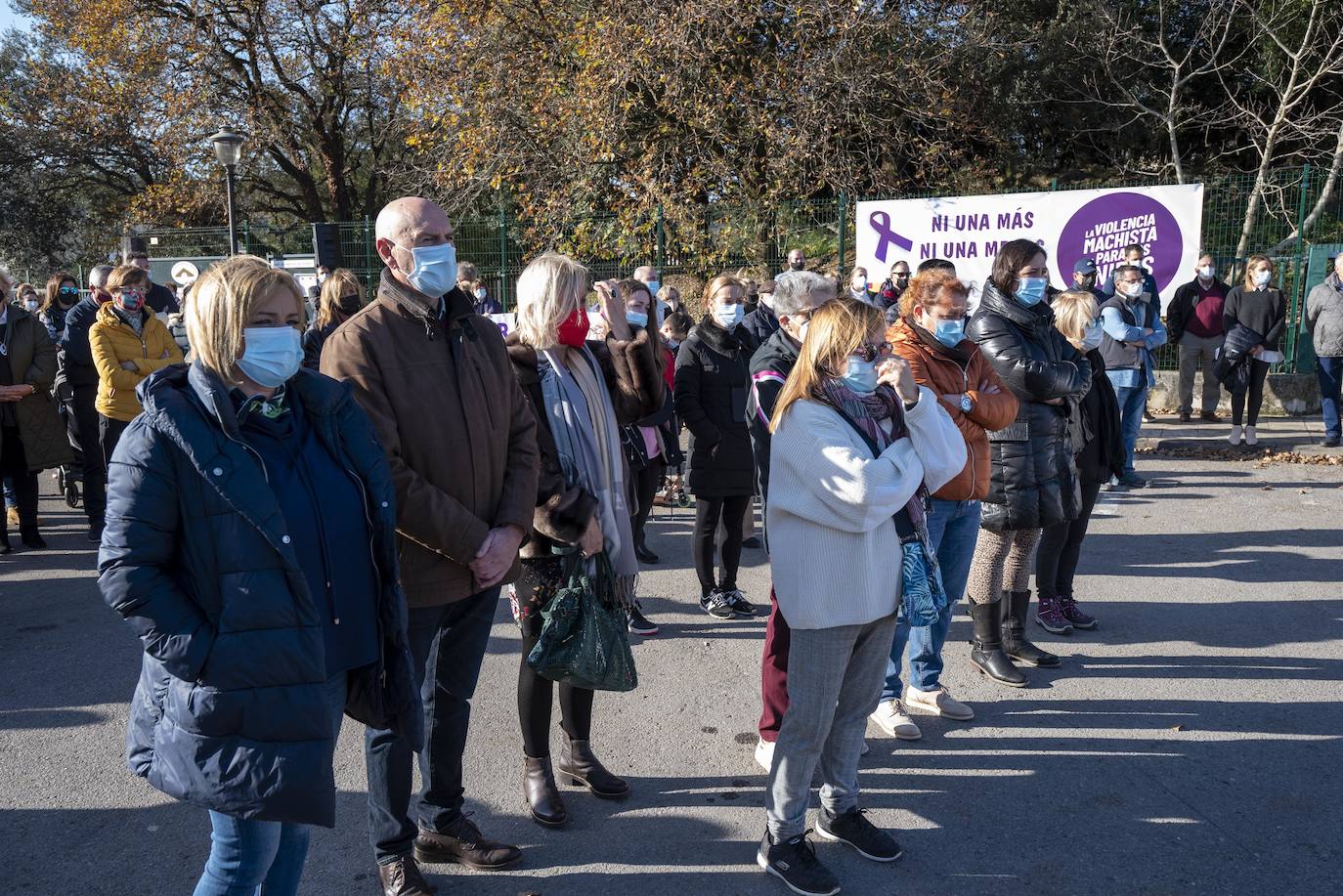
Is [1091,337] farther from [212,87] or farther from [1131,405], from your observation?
[212,87]

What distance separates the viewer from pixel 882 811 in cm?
374

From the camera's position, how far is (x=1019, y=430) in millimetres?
4824

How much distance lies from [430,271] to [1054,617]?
4.01 meters

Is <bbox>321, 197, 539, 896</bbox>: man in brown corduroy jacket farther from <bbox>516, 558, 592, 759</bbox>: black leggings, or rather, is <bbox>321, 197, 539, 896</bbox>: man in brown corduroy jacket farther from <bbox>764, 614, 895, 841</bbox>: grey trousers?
<bbox>764, 614, 895, 841</bbox>: grey trousers

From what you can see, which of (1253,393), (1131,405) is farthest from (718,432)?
(1253,393)

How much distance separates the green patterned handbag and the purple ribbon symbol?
1091cm

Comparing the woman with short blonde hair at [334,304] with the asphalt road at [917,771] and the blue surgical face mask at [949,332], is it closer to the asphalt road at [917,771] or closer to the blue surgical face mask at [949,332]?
the asphalt road at [917,771]

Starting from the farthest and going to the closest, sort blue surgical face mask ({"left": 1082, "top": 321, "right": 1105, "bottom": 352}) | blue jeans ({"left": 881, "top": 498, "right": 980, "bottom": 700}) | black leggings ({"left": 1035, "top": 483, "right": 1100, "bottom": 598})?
1. blue surgical face mask ({"left": 1082, "top": 321, "right": 1105, "bottom": 352})
2. black leggings ({"left": 1035, "top": 483, "right": 1100, "bottom": 598})
3. blue jeans ({"left": 881, "top": 498, "right": 980, "bottom": 700})

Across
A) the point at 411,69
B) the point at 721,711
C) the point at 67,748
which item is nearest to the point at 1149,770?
the point at 721,711

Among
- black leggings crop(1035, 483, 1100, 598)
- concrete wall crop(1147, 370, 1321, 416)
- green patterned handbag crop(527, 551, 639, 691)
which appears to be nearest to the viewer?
green patterned handbag crop(527, 551, 639, 691)

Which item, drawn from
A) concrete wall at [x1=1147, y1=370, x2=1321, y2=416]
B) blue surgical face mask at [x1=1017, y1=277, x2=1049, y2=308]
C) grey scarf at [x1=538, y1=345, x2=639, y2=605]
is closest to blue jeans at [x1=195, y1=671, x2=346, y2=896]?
grey scarf at [x1=538, y1=345, x2=639, y2=605]

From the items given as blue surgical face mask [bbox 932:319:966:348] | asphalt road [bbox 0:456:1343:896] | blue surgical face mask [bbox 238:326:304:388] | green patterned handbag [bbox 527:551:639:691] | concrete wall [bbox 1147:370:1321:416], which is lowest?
asphalt road [bbox 0:456:1343:896]

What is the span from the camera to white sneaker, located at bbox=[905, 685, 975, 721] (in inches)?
177

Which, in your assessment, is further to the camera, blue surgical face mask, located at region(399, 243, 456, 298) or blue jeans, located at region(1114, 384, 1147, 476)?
blue jeans, located at region(1114, 384, 1147, 476)
